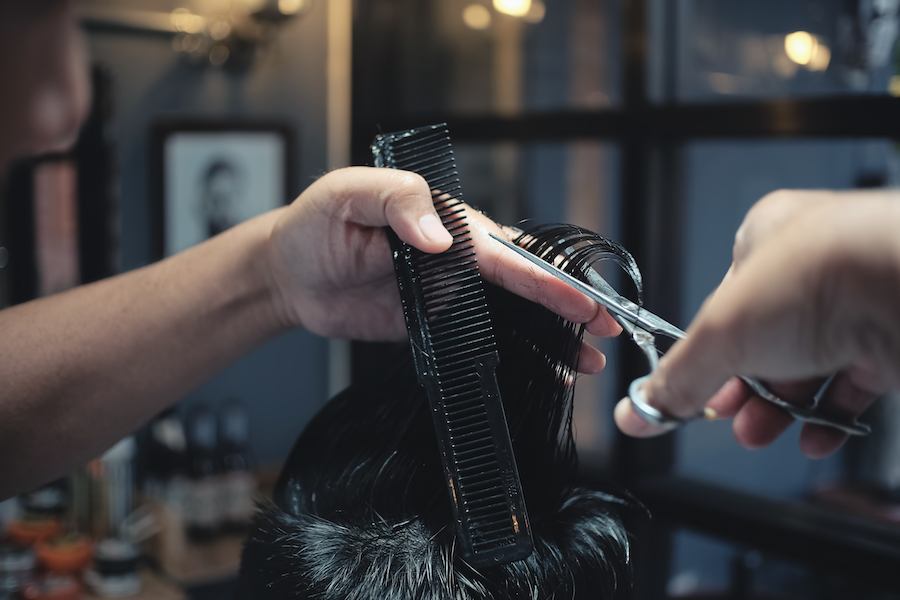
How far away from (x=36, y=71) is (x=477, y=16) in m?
2.51

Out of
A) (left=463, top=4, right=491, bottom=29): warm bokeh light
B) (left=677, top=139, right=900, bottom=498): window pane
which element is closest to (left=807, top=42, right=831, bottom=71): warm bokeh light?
(left=677, top=139, right=900, bottom=498): window pane

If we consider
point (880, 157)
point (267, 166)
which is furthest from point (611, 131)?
point (267, 166)

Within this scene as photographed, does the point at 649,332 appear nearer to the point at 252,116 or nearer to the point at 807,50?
the point at 807,50

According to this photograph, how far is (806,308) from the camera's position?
0.54 m

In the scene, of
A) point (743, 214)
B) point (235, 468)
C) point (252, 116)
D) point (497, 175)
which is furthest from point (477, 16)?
point (235, 468)

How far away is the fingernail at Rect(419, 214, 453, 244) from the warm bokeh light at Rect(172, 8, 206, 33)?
7.83ft

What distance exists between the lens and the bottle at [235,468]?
2.68 metres

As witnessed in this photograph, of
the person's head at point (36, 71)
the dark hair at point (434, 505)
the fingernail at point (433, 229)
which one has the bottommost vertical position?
the dark hair at point (434, 505)

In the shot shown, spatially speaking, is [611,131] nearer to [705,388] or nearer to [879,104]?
[879,104]

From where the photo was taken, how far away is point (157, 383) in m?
1.11

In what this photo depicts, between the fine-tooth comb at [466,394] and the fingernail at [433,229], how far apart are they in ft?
0.09

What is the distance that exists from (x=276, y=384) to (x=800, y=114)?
6.68ft

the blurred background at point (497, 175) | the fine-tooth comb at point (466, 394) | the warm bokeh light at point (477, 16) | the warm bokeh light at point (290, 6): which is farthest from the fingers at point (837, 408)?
the warm bokeh light at point (290, 6)

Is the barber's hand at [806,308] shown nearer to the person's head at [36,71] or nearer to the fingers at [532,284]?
the fingers at [532,284]
